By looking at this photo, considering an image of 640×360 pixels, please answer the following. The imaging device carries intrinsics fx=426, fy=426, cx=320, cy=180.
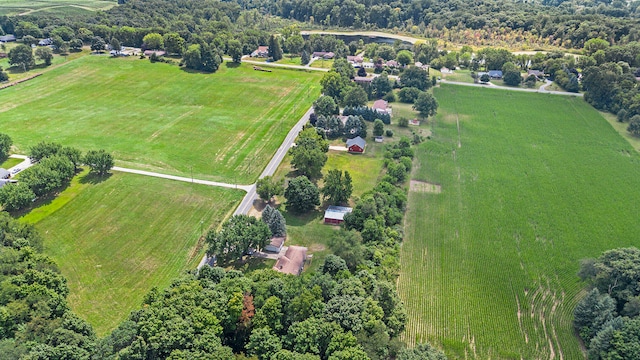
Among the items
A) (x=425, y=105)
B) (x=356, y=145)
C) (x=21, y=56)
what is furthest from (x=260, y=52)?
(x=356, y=145)

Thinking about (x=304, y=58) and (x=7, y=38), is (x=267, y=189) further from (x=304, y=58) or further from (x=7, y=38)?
(x=7, y=38)

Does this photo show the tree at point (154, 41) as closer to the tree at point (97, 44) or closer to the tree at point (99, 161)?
the tree at point (97, 44)

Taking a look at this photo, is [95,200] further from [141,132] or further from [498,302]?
[498,302]

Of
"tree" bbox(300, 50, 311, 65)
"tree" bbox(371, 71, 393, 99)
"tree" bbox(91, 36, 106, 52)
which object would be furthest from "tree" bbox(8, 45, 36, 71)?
"tree" bbox(371, 71, 393, 99)

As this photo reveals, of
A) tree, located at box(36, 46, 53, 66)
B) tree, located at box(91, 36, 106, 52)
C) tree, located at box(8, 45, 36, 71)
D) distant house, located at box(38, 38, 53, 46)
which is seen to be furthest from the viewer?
tree, located at box(91, 36, 106, 52)

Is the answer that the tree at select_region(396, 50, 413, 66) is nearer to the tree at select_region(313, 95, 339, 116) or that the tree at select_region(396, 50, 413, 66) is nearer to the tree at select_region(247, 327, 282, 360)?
the tree at select_region(313, 95, 339, 116)

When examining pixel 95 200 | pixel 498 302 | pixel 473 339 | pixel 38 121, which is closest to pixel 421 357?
pixel 473 339

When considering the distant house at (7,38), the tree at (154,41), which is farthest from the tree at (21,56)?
the tree at (154,41)

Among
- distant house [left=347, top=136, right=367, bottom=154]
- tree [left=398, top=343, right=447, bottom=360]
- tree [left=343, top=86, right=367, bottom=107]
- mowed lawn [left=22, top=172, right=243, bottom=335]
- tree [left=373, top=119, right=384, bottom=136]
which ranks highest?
tree [left=343, top=86, right=367, bottom=107]
